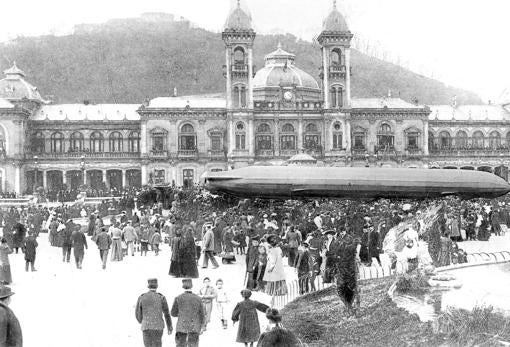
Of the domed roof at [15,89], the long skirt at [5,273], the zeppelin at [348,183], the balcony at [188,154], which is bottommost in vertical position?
the long skirt at [5,273]

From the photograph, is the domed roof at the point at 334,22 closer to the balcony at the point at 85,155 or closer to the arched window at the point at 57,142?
the balcony at the point at 85,155

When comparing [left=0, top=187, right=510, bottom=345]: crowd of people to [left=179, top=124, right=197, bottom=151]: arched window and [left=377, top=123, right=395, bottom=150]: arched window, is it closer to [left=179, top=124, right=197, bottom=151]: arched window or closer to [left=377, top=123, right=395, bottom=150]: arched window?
[left=179, top=124, right=197, bottom=151]: arched window

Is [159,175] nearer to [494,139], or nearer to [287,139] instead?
[287,139]

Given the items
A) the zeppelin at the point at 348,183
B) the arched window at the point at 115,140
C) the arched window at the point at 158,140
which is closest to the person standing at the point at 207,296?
the zeppelin at the point at 348,183

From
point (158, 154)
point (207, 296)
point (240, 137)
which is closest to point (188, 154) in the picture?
point (158, 154)

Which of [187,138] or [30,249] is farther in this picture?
[187,138]

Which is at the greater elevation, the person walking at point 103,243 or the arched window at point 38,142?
the arched window at point 38,142
